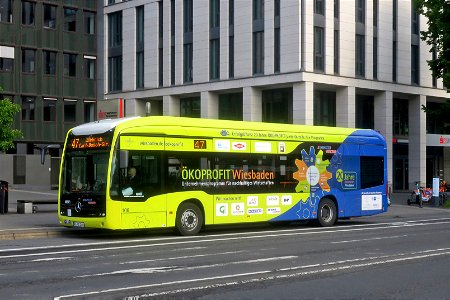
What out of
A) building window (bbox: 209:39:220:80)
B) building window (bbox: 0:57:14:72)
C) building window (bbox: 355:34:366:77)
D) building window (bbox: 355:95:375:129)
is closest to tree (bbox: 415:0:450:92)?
building window (bbox: 355:34:366:77)

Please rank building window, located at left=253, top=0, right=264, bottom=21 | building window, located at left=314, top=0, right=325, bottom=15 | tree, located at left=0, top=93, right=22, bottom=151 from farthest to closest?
building window, located at left=253, top=0, right=264, bottom=21, building window, located at left=314, top=0, right=325, bottom=15, tree, located at left=0, top=93, right=22, bottom=151

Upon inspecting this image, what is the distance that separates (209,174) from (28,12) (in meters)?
40.1

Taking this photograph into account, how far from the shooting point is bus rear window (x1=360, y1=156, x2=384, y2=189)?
86.6 ft

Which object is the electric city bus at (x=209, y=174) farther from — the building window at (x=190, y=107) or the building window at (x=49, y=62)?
the building window at (x=49, y=62)

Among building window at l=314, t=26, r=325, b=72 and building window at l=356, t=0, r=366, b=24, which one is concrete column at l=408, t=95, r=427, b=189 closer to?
building window at l=356, t=0, r=366, b=24

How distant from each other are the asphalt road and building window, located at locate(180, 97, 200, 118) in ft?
112

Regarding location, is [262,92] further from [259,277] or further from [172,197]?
[259,277]

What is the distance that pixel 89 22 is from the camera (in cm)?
6147

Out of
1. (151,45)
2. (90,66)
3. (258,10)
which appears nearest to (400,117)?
(258,10)

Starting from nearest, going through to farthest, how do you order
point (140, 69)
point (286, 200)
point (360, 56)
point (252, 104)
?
point (286, 200), point (252, 104), point (360, 56), point (140, 69)

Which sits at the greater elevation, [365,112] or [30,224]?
[365,112]

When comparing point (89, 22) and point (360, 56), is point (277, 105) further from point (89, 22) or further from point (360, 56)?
point (89, 22)

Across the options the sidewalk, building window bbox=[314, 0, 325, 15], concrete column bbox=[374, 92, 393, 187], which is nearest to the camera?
the sidewalk

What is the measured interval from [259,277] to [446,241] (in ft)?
29.7
